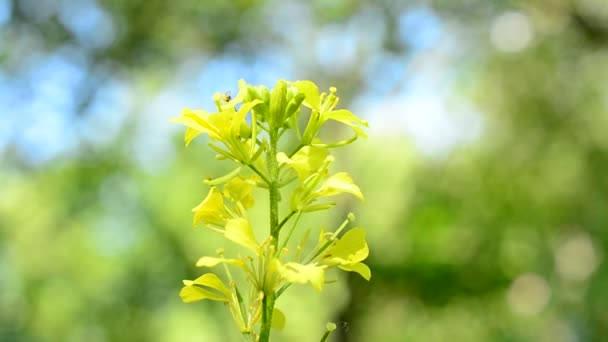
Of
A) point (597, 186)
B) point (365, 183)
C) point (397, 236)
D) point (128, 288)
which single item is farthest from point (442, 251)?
point (128, 288)

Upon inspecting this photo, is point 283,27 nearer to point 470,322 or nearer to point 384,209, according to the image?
point 384,209

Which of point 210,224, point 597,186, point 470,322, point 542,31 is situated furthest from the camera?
point 470,322

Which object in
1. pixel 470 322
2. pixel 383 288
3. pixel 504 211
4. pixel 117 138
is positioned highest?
pixel 117 138

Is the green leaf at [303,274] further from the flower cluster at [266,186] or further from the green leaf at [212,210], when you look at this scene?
the green leaf at [212,210]

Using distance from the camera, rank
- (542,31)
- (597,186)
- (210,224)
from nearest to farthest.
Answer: (210,224)
(542,31)
(597,186)

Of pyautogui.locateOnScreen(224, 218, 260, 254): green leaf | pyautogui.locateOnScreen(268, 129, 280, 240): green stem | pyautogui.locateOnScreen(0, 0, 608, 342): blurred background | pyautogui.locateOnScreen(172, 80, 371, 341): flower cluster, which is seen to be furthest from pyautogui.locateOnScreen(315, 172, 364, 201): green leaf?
pyautogui.locateOnScreen(0, 0, 608, 342): blurred background

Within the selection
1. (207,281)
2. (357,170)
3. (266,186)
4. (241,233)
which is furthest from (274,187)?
(357,170)
